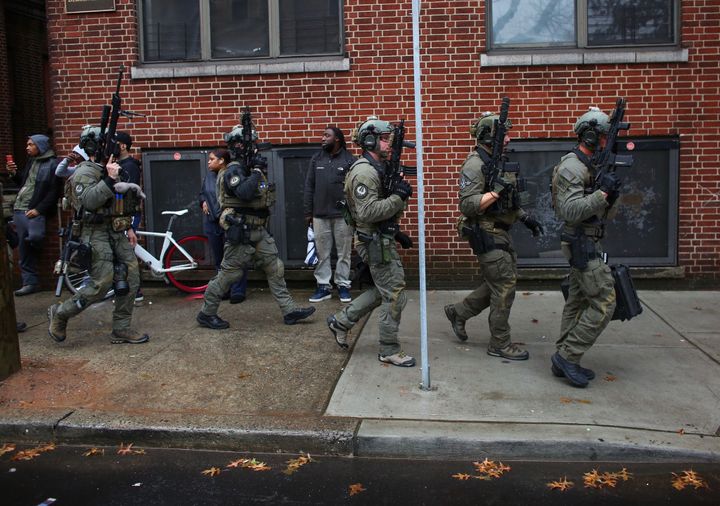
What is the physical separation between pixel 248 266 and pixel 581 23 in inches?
194

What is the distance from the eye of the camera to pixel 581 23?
8.69 metres

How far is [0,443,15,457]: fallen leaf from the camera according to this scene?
191 inches

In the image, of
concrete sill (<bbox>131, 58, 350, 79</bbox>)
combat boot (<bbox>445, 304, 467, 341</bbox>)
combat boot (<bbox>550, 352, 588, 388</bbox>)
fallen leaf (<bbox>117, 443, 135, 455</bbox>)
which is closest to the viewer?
fallen leaf (<bbox>117, 443, 135, 455</bbox>)

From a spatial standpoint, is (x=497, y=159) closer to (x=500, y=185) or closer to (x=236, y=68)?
(x=500, y=185)

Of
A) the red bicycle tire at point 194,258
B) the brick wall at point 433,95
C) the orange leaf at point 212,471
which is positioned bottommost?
the orange leaf at point 212,471

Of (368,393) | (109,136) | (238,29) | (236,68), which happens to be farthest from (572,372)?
(238,29)

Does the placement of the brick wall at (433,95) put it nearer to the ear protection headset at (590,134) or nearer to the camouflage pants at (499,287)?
the camouflage pants at (499,287)

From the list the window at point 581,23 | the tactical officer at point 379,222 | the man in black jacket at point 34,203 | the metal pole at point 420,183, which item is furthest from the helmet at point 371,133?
the man in black jacket at point 34,203

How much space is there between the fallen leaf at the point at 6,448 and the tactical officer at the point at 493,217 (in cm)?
375

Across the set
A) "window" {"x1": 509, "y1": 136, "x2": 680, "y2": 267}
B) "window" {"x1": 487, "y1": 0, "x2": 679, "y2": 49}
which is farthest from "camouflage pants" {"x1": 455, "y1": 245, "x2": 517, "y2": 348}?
"window" {"x1": 487, "y1": 0, "x2": 679, "y2": 49}

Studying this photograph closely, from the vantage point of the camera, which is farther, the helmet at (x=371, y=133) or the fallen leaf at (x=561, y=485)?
the helmet at (x=371, y=133)

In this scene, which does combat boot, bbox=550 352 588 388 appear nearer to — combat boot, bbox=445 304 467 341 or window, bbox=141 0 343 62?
combat boot, bbox=445 304 467 341

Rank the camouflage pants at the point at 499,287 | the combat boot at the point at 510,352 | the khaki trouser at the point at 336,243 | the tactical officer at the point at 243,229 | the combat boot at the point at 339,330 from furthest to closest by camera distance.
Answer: the khaki trouser at the point at 336,243 → the tactical officer at the point at 243,229 → the combat boot at the point at 339,330 → the combat boot at the point at 510,352 → the camouflage pants at the point at 499,287

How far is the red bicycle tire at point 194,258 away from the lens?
29.8ft
